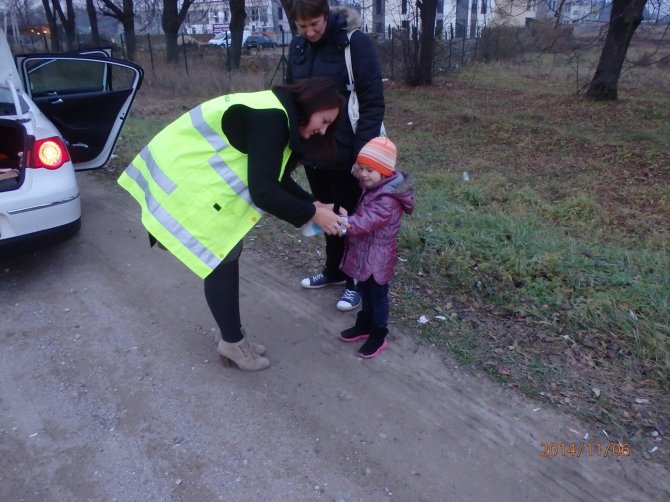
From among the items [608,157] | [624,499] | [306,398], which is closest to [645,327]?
[624,499]

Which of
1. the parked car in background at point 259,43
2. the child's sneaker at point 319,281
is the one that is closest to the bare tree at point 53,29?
the parked car in background at point 259,43

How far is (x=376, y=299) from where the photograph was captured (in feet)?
9.74

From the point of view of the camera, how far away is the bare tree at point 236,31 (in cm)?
1905

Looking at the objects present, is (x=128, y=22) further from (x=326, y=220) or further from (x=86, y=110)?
(x=326, y=220)

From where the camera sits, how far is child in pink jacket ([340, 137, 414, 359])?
272 cm

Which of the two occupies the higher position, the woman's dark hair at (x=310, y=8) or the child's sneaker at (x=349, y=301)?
the woman's dark hair at (x=310, y=8)

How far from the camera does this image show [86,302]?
3.70 metres

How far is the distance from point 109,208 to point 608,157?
6.49m

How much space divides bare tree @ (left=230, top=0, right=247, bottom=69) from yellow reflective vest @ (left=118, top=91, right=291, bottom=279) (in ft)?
58.2

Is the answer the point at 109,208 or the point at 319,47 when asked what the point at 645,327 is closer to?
the point at 319,47

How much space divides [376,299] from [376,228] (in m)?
0.43

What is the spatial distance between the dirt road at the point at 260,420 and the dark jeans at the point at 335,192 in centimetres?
26

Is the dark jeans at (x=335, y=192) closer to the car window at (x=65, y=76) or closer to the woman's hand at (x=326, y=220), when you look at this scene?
the woman's hand at (x=326, y=220)

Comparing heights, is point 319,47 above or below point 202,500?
above
